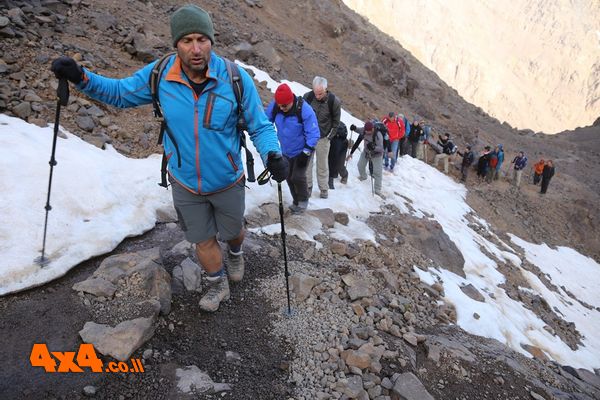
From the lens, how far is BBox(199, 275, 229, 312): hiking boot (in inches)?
167

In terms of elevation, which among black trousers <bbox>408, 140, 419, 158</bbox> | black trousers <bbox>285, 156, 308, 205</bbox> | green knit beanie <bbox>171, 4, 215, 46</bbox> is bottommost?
black trousers <bbox>285, 156, 308, 205</bbox>

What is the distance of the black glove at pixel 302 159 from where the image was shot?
22.9ft

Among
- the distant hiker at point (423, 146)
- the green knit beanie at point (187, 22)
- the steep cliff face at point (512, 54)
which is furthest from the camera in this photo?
the steep cliff face at point (512, 54)

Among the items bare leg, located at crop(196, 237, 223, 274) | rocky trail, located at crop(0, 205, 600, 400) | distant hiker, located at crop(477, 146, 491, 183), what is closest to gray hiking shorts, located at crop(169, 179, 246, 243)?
bare leg, located at crop(196, 237, 223, 274)

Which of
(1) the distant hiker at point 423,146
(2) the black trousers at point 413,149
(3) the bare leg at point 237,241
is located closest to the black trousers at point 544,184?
(1) the distant hiker at point 423,146

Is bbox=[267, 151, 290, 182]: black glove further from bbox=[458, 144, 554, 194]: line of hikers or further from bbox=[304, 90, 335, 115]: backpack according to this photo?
bbox=[458, 144, 554, 194]: line of hikers

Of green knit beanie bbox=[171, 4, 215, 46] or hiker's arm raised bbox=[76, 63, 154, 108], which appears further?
hiker's arm raised bbox=[76, 63, 154, 108]

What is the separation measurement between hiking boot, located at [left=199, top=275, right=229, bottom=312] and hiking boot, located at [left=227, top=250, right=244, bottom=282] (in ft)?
1.02

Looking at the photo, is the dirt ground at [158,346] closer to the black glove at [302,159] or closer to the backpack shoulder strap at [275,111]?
the black glove at [302,159]

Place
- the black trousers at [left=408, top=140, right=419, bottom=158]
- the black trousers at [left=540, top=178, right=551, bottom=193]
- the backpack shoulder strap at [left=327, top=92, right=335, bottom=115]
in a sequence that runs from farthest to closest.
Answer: the black trousers at [left=540, top=178, right=551, bottom=193], the black trousers at [left=408, top=140, right=419, bottom=158], the backpack shoulder strap at [left=327, top=92, right=335, bottom=115]

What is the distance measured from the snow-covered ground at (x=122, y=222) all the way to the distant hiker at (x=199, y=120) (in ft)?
5.75

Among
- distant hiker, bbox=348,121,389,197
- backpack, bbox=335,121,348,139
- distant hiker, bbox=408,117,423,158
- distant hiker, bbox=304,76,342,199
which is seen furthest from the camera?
distant hiker, bbox=408,117,423,158

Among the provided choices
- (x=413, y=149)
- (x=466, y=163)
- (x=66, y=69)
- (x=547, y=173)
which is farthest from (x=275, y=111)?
(x=547, y=173)

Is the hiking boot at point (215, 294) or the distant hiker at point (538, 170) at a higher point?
the distant hiker at point (538, 170)
